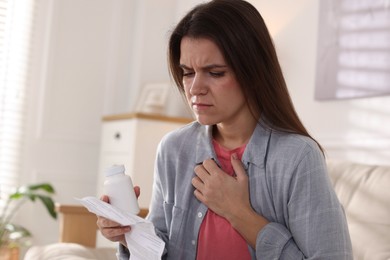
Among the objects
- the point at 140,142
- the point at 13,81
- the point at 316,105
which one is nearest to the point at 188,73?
the point at 316,105

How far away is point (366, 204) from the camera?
201cm

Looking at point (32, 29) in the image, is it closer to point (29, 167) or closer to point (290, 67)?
point (29, 167)

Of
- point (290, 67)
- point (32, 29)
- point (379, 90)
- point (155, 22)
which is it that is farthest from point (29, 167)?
point (379, 90)

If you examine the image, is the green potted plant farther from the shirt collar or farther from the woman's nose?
the woman's nose

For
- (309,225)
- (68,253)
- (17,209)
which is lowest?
(17,209)

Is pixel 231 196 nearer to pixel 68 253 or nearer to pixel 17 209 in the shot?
pixel 68 253

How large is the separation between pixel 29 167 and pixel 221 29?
10.5 feet

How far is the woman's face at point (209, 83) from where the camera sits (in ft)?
Result: 4.70

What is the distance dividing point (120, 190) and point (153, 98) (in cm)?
293

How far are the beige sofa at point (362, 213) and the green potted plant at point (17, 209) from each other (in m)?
1.73

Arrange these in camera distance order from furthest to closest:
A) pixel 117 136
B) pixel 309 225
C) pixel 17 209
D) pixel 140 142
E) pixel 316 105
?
pixel 17 209
pixel 117 136
pixel 140 142
pixel 316 105
pixel 309 225

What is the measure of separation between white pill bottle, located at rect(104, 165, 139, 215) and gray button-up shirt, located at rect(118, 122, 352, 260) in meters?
0.19

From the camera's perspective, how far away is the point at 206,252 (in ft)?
4.94

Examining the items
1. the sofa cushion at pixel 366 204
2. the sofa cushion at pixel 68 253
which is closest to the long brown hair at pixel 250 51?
the sofa cushion at pixel 366 204
